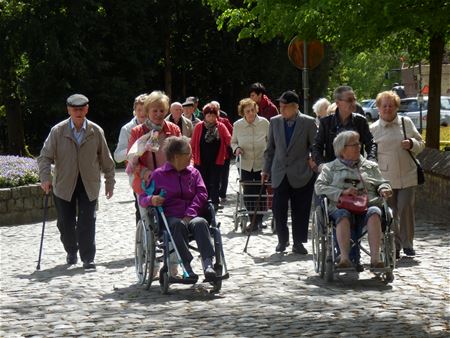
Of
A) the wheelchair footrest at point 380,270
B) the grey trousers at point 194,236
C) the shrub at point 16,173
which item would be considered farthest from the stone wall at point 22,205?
the wheelchair footrest at point 380,270

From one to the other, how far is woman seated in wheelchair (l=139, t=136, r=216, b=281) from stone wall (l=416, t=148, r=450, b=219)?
7.05 metres

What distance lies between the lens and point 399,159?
12703 mm

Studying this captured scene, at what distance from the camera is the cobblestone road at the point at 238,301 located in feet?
27.6

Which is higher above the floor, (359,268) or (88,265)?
(359,268)

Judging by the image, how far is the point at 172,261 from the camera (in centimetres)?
1059

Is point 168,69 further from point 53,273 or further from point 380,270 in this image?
point 380,270

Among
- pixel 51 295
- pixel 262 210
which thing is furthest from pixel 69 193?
pixel 262 210

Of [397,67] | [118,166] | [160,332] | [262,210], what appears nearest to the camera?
[160,332]

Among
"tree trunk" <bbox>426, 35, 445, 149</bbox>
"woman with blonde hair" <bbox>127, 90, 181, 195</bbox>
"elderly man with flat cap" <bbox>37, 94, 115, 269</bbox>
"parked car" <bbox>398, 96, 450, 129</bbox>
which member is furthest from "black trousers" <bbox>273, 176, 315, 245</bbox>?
"parked car" <bbox>398, 96, 450, 129</bbox>

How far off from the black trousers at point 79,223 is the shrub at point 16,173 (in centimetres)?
591

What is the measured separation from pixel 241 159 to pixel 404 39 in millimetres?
13591

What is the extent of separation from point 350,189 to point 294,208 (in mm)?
2402

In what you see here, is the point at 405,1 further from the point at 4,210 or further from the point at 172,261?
the point at 172,261

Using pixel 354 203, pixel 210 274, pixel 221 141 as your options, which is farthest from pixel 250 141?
pixel 210 274
